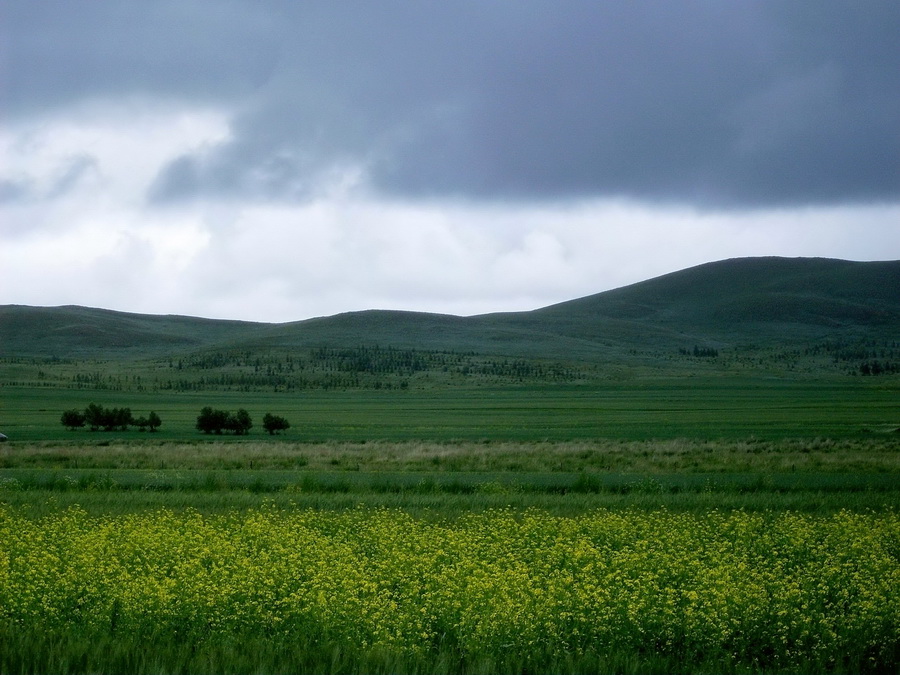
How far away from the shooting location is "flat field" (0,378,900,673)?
9898 millimetres

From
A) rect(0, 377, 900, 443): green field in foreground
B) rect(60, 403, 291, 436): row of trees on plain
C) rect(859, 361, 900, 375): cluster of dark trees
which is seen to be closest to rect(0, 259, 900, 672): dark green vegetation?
rect(60, 403, 291, 436): row of trees on plain

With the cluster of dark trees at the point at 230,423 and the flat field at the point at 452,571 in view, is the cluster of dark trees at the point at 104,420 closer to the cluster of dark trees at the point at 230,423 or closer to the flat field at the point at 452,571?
the cluster of dark trees at the point at 230,423

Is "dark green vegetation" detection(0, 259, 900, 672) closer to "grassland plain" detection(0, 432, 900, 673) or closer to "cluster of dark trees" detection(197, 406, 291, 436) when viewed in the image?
"grassland plain" detection(0, 432, 900, 673)

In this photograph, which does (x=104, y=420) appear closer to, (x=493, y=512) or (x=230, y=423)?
(x=230, y=423)

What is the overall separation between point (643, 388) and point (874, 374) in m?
51.7

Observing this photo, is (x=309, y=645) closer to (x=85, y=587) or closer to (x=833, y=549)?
(x=85, y=587)

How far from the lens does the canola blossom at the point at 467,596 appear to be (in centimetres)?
1005

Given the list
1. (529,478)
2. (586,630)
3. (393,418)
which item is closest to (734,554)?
(586,630)

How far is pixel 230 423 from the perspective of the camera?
56.0m

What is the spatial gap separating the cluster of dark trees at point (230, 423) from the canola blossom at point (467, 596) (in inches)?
1567

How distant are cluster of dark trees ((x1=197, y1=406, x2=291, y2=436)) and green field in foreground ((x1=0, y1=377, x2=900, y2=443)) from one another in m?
0.92

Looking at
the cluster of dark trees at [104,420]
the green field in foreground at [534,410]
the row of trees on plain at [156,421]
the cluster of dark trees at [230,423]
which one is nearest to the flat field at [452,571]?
the green field in foreground at [534,410]

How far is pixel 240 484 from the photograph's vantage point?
24.6m

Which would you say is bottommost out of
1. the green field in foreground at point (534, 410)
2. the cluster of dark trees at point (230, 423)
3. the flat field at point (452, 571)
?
the green field in foreground at point (534, 410)
